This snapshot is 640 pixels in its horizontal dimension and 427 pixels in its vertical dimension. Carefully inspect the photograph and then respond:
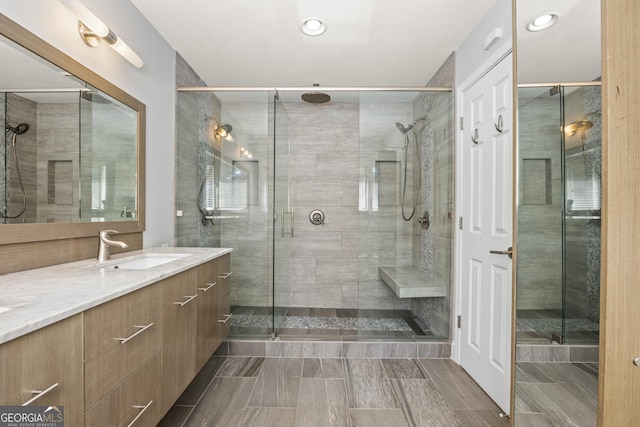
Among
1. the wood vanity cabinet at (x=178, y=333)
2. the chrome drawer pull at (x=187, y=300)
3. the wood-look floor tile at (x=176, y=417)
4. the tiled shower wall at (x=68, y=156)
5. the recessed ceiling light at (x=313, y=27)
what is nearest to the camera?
the tiled shower wall at (x=68, y=156)

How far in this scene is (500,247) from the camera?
6.40ft

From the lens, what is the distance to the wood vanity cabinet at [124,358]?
1.02 meters

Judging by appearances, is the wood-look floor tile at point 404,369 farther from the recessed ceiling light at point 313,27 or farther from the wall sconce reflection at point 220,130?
the recessed ceiling light at point 313,27

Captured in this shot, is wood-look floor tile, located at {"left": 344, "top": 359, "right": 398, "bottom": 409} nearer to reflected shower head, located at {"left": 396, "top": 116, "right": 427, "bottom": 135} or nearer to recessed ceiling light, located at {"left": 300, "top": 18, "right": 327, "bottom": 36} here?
reflected shower head, located at {"left": 396, "top": 116, "right": 427, "bottom": 135}

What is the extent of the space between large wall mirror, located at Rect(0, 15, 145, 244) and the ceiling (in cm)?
78

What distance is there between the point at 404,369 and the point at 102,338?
212 cm

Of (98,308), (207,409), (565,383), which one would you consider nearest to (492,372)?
(565,383)

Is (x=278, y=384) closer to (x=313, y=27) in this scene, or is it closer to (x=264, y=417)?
(x=264, y=417)

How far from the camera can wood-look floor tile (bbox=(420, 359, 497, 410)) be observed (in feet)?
6.43

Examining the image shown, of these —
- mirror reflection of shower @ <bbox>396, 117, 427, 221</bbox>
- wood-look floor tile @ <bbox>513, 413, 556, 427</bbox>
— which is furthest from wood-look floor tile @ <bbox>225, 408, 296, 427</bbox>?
mirror reflection of shower @ <bbox>396, 117, 427, 221</bbox>

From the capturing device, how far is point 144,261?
79.6 inches

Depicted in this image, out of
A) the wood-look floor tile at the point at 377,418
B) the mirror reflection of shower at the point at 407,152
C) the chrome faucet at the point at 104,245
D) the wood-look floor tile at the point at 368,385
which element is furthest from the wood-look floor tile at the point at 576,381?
the chrome faucet at the point at 104,245

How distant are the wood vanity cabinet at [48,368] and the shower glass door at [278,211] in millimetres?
1886

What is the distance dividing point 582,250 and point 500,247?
88cm
